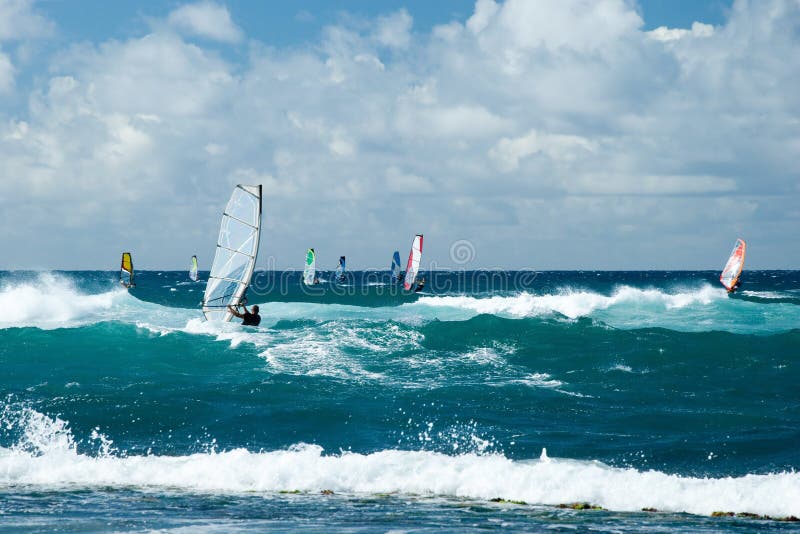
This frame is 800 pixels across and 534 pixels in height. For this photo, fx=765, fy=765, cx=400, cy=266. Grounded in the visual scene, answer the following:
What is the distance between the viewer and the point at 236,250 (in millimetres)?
22359

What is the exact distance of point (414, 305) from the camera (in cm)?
4800

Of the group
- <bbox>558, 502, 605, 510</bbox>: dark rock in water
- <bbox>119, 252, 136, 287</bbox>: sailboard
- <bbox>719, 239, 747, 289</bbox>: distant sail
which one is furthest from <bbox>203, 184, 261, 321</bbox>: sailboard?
<bbox>119, 252, 136, 287</bbox>: sailboard

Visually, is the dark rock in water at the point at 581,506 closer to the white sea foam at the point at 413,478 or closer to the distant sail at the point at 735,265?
the white sea foam at the point at 413,478

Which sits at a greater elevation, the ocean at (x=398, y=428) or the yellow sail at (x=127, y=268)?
the yellow sail at (x=127, y=268)

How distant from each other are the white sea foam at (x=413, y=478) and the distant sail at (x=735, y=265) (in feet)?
121

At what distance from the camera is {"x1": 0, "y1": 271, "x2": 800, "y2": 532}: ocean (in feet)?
32.0

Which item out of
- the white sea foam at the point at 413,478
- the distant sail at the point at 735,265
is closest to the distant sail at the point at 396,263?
the distant sail at the point at 735,265

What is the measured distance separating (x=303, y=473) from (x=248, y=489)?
34.4 inches

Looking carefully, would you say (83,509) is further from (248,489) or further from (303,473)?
(303,473)

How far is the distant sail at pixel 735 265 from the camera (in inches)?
1766

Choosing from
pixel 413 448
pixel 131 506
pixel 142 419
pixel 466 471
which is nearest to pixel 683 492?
pixel 466 471

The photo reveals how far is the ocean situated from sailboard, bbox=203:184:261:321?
176 cm

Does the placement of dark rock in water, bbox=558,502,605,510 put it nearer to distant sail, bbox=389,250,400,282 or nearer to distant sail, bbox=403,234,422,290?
distant sail, bbox=403,234,422,290

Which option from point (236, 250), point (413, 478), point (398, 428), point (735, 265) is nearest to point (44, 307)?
point (236, 250)
